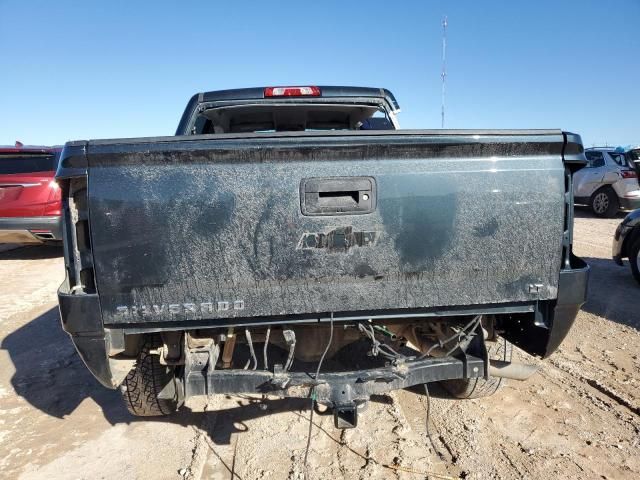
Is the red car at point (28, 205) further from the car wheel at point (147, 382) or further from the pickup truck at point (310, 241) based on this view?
the pickup truck at point (310, 241)

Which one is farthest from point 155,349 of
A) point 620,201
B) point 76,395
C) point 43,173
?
point 620,201

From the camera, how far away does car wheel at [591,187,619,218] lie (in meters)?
12.0

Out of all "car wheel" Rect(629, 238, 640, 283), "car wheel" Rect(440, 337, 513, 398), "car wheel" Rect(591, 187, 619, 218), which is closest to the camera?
"car wheel" Rect(440, 337, 513, 398)

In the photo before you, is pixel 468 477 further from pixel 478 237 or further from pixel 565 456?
pixel 478 237

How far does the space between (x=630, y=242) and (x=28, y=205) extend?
29.6 feet

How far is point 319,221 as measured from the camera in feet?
7.05

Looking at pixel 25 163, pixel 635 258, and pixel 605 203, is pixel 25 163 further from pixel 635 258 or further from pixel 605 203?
pixel 605 203

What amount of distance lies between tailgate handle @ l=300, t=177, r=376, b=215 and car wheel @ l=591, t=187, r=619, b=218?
1232cm

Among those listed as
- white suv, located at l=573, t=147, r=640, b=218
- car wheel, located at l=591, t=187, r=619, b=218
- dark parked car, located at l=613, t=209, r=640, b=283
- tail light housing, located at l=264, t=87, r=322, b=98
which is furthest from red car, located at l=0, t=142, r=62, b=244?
car wheel, located at l=591, t=187, r=619, b=218

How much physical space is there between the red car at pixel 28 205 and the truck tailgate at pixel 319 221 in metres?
6.18

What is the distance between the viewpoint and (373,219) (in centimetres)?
218

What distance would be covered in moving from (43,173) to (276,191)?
7.29 metres

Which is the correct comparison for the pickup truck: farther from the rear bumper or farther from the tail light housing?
the rear bumper

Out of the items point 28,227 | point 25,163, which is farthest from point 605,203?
point 25,163
